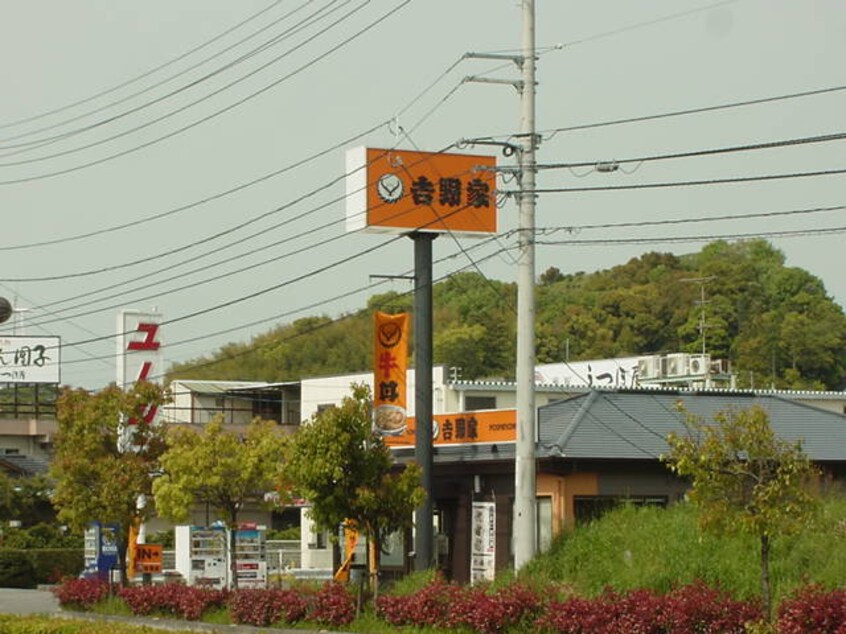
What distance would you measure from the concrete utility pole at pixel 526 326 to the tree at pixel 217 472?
7.00 m

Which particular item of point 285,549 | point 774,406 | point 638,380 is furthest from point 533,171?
point 638,380

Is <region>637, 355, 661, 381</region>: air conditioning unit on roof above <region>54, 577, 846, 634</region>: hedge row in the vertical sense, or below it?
above

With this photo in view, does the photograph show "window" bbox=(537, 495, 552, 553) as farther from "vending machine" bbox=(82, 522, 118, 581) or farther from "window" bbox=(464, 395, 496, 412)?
"window" bbox=(464, 395, 496, 412)

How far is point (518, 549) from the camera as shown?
85.5ft

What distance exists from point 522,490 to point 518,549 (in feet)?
3.35

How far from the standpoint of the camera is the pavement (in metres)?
28.5

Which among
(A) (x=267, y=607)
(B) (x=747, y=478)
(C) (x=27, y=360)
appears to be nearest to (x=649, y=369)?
(C) (x=27, y=360)

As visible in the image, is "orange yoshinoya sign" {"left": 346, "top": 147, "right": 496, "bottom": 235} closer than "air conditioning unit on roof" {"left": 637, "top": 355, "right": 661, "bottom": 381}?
Yes

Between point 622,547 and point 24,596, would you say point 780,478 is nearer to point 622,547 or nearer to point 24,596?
point 622,547

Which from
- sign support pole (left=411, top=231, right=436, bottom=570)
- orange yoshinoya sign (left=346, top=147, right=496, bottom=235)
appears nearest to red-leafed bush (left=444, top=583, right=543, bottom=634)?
sign support pole (left=411, top=231, right=436, bottom=570)

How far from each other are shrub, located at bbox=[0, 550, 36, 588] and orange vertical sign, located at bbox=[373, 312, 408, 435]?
22657 millimetres

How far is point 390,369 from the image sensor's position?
106 feet

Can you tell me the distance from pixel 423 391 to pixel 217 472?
460cm

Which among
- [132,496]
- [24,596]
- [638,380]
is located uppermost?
[638,380]
